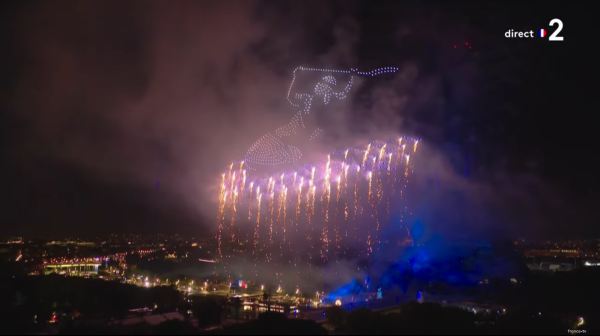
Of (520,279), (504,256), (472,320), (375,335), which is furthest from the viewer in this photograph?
(504,256)

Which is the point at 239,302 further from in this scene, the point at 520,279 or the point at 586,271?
the point at 586,271

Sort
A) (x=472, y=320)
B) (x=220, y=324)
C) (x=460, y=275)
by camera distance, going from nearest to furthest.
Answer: (x=472, y=320) < (x=220, y=324) < (x=460, y=275)

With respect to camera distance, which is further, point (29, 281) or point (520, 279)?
point (520, 279)

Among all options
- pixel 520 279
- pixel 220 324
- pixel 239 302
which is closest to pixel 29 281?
pixel 239 302

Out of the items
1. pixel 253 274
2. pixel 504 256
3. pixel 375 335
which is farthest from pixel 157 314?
pixel 504 256

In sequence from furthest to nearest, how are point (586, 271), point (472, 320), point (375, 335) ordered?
point (586, 271) < point (472, 320) < point (375, 335)

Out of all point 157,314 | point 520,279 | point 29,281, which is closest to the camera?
point 157,314

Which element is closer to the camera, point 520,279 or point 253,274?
point 520,279

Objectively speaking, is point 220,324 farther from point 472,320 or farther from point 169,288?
point 169,288
